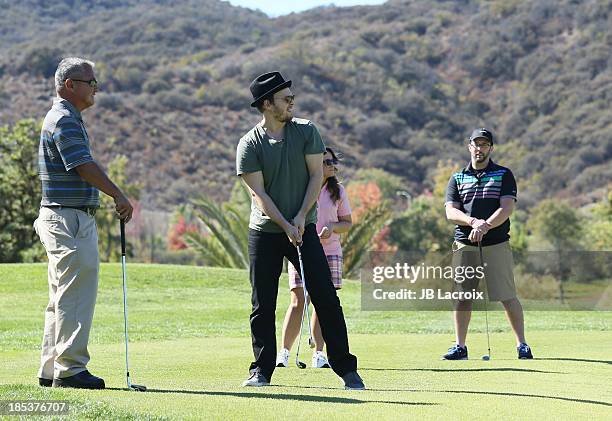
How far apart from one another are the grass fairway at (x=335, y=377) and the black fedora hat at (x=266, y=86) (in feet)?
6.48

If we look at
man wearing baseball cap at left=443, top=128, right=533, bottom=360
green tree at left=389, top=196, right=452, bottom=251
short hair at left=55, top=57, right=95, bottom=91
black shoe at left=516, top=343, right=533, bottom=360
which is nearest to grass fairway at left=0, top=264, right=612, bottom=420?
black shoe at left=516, top=343, right=533, bottom=360

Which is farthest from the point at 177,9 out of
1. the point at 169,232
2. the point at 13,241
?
the point at 13,241

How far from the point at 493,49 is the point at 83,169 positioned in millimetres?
131166

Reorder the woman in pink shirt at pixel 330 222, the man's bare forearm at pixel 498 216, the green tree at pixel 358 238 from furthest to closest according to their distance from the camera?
the green tree at pixel 358 238 < the man's bare forearm at pixel 498 216 < the woman in pink shirt at pixel 330 222

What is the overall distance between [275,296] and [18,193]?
31.4 m

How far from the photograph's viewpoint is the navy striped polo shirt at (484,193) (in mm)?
11195

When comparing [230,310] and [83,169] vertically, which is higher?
[83,169]

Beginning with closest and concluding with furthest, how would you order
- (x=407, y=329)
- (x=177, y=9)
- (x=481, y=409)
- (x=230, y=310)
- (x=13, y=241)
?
(x=481, y=409) → (x=407, y=329) → (x=230, y=310) → (x=13, y=241) → (x=177, y=9)

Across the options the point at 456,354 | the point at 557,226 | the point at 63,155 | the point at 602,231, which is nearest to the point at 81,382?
the point at 63,155

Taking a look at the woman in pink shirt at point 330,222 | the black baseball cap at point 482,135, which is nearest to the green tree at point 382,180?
the black baseball cap at point 482,135

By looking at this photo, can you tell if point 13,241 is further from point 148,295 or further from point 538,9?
point 538,9

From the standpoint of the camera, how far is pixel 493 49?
136 meters

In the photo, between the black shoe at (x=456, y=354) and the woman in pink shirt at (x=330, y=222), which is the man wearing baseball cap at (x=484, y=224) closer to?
the black shoe at (x=456, y=354)

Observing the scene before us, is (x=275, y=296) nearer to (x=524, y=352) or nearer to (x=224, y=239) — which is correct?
(x=524, y=352)
